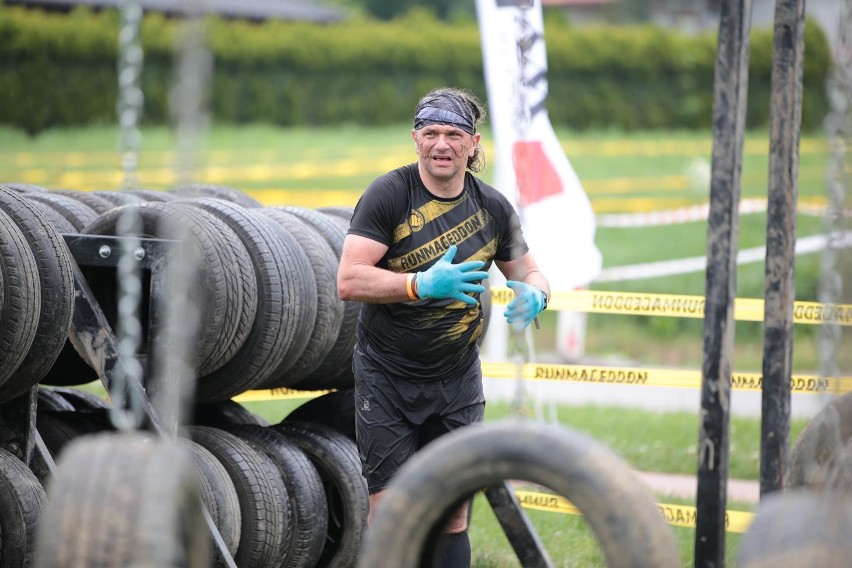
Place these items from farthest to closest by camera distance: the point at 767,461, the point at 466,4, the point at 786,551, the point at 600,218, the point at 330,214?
the point at 466,4 < the point at 600,218 < the point at 330,214 < the point at 767,461 < the point at 786,551

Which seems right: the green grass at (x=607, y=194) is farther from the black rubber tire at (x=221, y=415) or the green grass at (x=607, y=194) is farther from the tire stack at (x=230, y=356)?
the black rubber tire at (x=221, y=415)

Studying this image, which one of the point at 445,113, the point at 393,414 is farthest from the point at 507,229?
the point at 393,414

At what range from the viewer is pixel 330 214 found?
6.57 meters

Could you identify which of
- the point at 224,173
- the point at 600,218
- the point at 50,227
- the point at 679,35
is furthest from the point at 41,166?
the point at 50,227

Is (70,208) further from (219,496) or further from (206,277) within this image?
(219,496)

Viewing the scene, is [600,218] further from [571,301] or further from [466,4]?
[466,4]

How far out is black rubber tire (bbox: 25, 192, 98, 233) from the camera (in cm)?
561

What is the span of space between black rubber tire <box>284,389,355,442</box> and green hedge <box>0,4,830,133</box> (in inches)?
799

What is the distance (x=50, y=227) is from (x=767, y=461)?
2.66 m

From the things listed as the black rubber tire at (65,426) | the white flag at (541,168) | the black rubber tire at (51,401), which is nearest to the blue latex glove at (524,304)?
the black rubber tire at (65,426)

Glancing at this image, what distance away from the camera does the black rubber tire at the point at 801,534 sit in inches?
117

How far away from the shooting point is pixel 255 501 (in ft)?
17.0

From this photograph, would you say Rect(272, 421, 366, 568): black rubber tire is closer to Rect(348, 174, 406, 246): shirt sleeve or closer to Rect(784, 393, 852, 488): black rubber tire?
Rect(348, 174, 406, 246): shirt sleeve

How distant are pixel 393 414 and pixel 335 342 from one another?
46.0 inches
